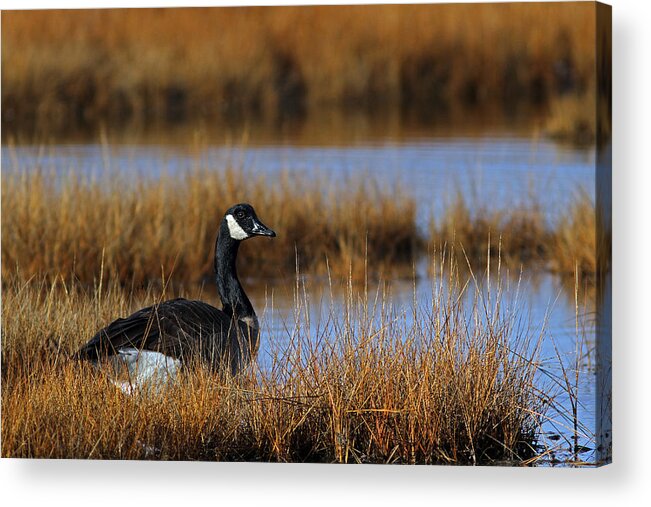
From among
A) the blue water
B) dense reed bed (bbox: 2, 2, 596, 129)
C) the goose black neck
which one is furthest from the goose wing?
dense reed bed (bbox: 2, 2, 596, 129)

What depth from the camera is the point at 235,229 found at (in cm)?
995

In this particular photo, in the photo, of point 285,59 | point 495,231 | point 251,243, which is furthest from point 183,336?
point 285,59

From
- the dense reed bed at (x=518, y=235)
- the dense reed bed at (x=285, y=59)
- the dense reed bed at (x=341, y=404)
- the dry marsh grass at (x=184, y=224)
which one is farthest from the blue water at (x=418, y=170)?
the dense reed bed at (x=341, y=404)

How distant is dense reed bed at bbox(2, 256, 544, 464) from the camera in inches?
327

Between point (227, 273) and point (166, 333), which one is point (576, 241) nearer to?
point (227, 273)

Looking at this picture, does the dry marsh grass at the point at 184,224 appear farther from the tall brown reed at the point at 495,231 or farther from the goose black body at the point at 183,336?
the goose black body at the point at 183,336

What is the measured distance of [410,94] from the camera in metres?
13.4

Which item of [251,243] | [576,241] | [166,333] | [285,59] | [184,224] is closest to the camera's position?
[166,333]

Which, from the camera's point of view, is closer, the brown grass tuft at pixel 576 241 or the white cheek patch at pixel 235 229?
the brown grass tuft at pixel 576 241

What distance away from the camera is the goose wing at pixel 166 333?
8.65m

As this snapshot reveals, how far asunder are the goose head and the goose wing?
0.86 meters

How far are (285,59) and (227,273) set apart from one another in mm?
2859

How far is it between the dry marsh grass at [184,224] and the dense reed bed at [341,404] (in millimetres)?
1935

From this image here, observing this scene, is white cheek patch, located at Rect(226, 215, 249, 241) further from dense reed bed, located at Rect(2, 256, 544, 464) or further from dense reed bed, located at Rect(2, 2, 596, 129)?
dense reed bed, located at Rect(2, 256, 544, 464)
